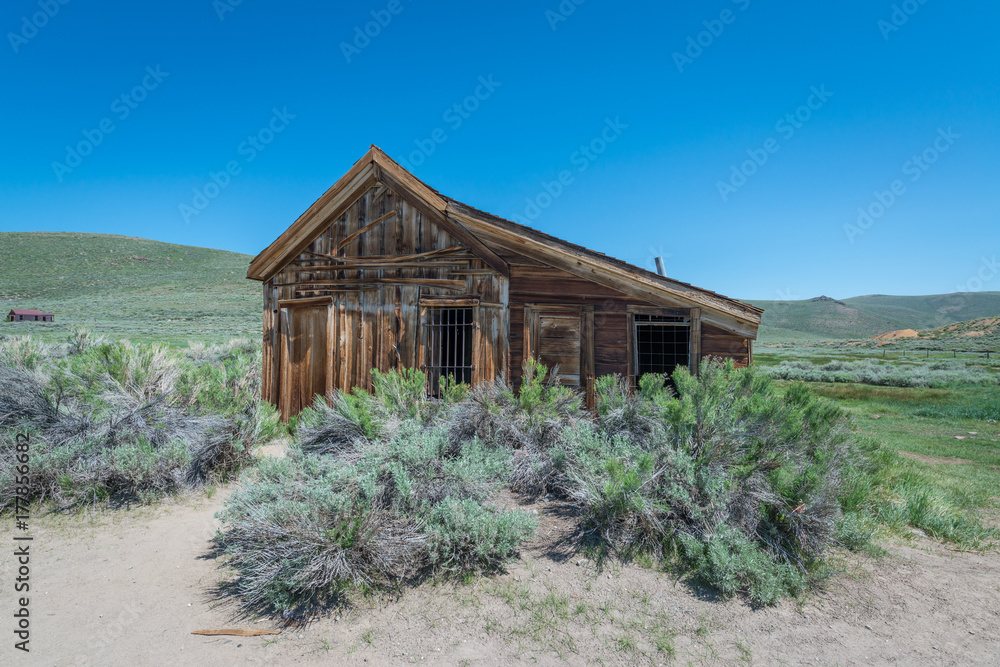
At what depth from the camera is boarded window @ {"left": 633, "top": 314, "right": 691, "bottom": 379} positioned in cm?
772

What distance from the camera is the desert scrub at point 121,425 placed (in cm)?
508

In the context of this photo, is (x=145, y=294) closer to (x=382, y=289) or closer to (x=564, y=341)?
(x=382, y=289)

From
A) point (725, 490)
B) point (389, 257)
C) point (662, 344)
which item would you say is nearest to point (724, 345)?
point (662, 344)

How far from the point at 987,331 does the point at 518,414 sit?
212ft

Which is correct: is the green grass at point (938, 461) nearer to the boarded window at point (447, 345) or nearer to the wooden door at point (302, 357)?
the boarded window at point (447, 345)

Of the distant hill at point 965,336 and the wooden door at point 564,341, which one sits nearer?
the wooden door at point 564,341

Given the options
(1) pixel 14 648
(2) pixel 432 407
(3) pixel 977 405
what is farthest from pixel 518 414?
(3) pixel 977 405

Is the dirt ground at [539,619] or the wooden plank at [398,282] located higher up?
the wooden plank at [398,282]

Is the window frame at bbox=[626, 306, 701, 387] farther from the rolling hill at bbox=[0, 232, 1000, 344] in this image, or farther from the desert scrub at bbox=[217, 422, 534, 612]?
the rolling hill at bbox=[0, 232, 1000, 344]

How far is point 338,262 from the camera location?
8461 mm

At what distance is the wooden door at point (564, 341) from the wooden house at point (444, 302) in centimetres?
2

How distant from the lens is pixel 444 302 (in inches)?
313

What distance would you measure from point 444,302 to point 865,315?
391 feet

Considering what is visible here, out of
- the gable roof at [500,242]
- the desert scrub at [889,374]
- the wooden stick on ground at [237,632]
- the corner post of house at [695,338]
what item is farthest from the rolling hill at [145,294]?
the desert scrub at [889,374]
